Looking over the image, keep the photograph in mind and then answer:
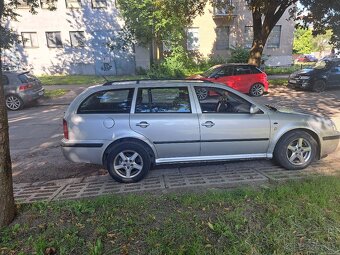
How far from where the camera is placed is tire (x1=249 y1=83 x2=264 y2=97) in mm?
12500

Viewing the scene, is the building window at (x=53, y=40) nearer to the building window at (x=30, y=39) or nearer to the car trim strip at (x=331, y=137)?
the building window at (x=30, y=39)

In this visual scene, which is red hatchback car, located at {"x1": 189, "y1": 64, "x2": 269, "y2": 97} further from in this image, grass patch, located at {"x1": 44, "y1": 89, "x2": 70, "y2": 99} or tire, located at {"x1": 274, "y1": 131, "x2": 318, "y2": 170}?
tire, located at {"x1": 274, "y1": 131, "x2": 318, "y2": 170}

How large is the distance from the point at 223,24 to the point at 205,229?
79.4 feet

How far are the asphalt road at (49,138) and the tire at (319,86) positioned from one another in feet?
1.37

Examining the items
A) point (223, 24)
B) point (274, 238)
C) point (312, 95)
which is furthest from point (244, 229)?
point (223, 24)

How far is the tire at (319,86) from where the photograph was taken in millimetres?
13398

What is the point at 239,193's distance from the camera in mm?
3551

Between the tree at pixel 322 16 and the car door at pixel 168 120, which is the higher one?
the tree at pixel 322 16

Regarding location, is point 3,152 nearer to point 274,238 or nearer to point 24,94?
point 274,238

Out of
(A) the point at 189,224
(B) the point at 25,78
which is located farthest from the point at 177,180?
(B) the point at 25,78

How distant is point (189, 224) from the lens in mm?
2891

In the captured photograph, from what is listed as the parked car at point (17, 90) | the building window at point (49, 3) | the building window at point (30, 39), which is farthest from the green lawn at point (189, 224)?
the building window at point (30, 39)

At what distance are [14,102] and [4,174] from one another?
31.3 ft

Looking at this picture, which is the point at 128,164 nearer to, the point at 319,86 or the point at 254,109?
the point at 254,109
